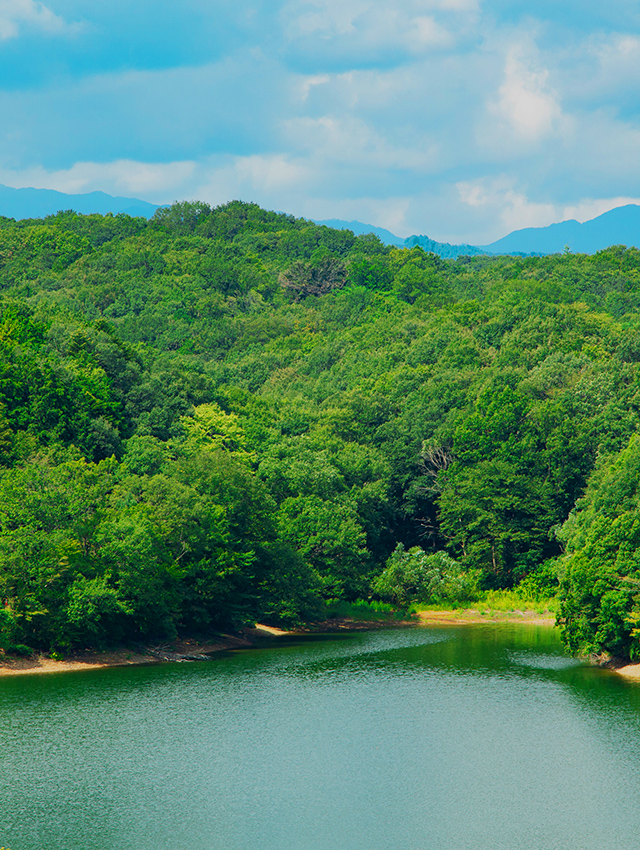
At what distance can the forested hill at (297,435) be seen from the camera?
4734 centimetres

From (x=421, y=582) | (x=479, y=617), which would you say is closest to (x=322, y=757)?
(x=479, y=617)

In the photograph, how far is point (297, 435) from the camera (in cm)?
8275

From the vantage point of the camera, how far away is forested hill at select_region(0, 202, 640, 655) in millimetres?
47344

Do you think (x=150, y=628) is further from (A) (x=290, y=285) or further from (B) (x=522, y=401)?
(A) (x=290, y=285)

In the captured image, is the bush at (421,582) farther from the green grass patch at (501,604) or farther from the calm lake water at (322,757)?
the calm lake water at (322,757)

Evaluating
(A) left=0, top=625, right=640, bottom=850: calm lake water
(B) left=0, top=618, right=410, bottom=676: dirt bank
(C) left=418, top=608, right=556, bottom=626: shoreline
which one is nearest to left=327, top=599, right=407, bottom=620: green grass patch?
(C) left=418, top=608, right=556, bottom=626: shoreline

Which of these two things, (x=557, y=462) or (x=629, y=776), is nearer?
(x=629, y=776)

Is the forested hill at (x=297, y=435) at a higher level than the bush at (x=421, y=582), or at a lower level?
higher

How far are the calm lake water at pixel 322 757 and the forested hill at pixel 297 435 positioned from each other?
5778 mm

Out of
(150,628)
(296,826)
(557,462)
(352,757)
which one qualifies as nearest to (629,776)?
(352,757)

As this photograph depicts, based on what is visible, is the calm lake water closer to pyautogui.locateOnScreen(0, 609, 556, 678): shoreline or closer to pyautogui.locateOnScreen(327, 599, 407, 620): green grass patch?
pyautogui.locateOnScreen(0, 609, 556, 678): shoreline

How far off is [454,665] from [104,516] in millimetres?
19481

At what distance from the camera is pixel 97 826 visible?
24.6 m

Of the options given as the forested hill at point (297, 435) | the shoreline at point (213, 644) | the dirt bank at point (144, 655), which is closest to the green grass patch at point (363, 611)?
the shoreline at point (213, 644)
